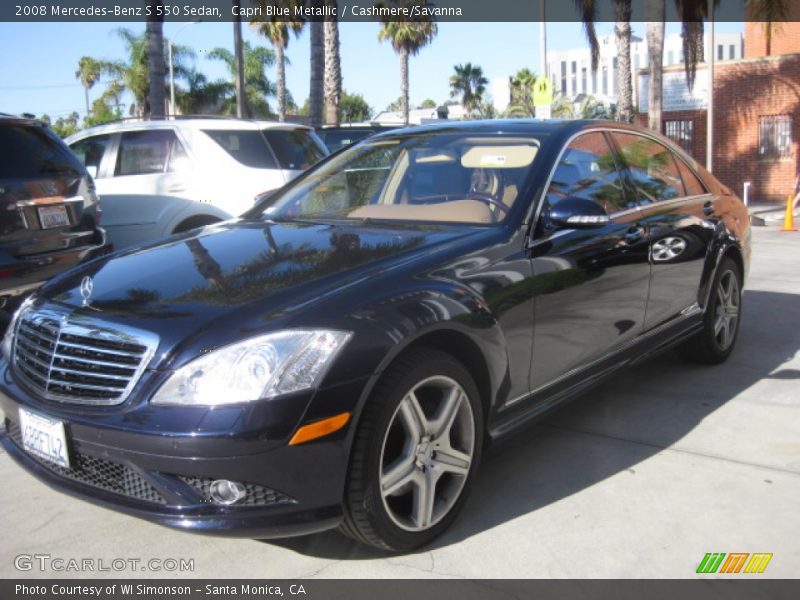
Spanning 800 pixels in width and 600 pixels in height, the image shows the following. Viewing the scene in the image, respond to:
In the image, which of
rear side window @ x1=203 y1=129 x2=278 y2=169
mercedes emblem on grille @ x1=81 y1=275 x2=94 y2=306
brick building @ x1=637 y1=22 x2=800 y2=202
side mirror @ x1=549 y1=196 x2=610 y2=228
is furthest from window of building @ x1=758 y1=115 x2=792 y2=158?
mercedes emblem on grille @ x1=81 y1=275 x2=94 y2=306

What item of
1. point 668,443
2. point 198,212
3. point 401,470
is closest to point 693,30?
point 198,212

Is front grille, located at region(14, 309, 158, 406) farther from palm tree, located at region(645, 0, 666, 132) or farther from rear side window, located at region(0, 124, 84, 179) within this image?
palm tree, located at region(645, 0, 666, 132)

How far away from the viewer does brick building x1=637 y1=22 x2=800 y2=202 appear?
2206 centimetres

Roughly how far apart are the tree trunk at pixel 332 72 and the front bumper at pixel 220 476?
18.3m

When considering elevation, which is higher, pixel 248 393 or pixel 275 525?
pixel 248 393

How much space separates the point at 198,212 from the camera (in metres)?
8.11

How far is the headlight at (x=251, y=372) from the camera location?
2592 millimetres

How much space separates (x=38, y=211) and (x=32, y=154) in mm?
515

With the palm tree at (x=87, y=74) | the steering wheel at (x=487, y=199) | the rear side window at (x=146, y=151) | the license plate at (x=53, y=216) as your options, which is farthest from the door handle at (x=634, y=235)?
the palm tree at (x=87, y=74)

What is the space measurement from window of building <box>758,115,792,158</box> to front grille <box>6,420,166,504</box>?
23.1 m

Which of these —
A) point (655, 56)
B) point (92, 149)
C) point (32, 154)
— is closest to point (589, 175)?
point (32, 154)
